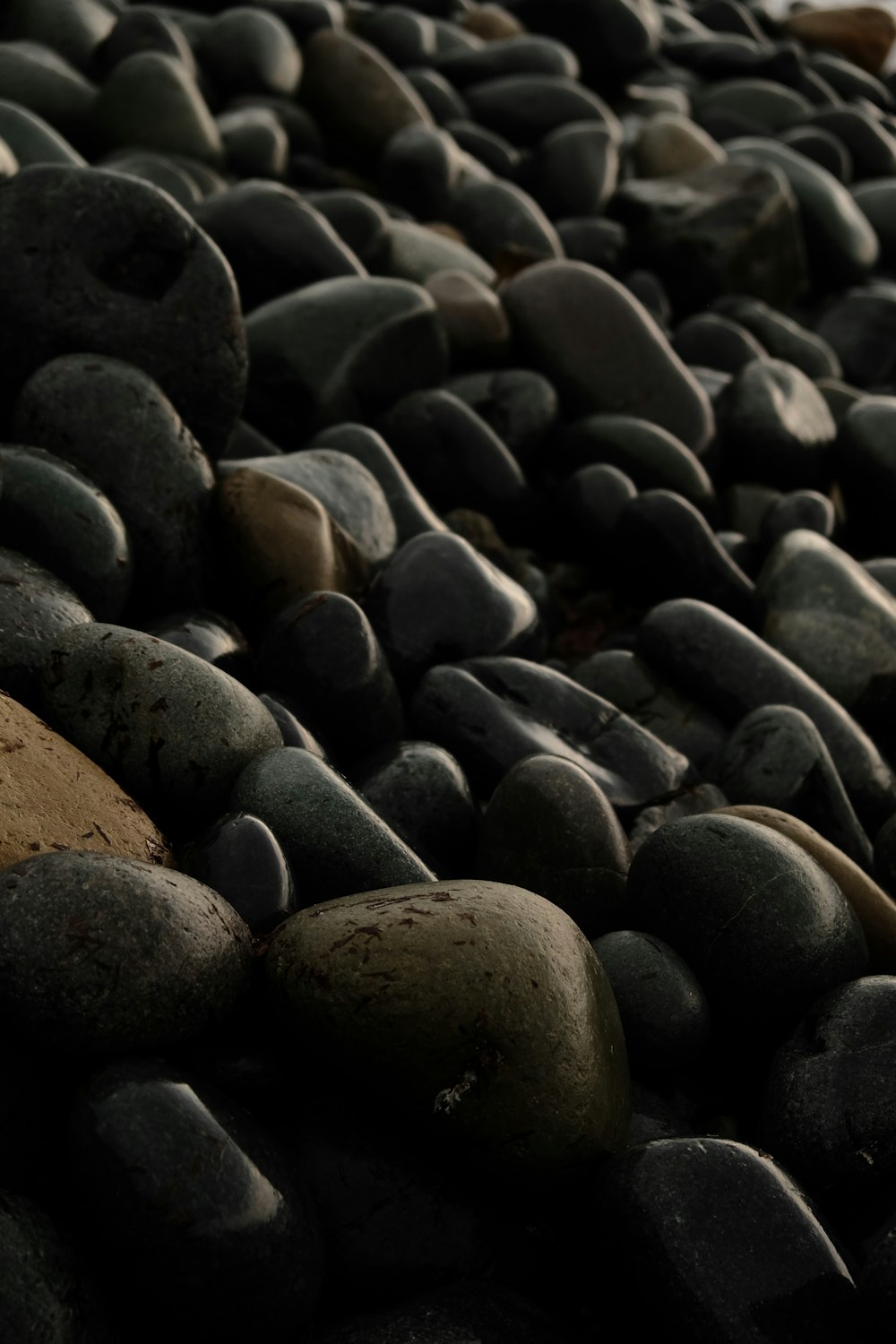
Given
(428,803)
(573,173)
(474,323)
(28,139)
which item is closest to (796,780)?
(428,803)

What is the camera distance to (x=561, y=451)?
5.77 m

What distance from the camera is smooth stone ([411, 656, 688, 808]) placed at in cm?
366

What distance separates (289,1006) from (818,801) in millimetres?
1972

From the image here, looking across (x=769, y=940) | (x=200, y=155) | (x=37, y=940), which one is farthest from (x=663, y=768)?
(x=200, y=155)

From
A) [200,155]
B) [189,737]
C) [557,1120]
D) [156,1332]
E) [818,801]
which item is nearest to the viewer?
[156,1332]

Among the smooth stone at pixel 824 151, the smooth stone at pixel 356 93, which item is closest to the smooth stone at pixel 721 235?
the smooth stone at pixel 356 93

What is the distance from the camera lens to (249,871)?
2582mm

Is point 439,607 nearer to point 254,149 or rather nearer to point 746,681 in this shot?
point 746,681

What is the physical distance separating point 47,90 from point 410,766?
5290 millimetres

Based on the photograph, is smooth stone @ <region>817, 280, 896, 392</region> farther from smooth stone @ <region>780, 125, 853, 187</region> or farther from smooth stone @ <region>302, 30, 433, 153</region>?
smooth stone @ <region>302, 30, 433, 153</region>

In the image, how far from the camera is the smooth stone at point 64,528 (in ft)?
11.0

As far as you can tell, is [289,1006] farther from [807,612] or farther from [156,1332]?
[807,612]

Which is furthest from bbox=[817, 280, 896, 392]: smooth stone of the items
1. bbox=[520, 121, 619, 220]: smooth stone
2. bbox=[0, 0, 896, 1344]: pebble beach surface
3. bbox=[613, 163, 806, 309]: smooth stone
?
bbox=[520, 121, 619, 220]: smooth stone

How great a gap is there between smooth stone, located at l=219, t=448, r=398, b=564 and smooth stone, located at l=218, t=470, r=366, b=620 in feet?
0.80
